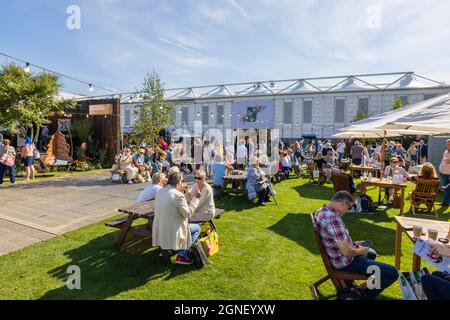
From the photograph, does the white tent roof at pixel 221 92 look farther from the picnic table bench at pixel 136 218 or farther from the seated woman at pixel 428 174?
the picnic table bench at pixel 136 218

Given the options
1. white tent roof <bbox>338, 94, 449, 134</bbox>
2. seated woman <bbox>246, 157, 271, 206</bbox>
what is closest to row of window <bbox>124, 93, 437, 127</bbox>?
white tent roof <bbox>338, 94, 449, 134</bbox>

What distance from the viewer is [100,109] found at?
15.6 metres

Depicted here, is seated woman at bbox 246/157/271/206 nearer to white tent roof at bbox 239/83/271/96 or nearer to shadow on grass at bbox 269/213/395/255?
shadow on grass at bbox 269/213/395/255

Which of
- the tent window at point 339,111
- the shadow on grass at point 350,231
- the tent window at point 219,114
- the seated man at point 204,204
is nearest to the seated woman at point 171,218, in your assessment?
the seated man at point 204,204

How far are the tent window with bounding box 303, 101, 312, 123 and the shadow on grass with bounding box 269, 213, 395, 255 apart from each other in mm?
28616

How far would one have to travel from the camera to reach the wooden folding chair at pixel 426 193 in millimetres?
6594

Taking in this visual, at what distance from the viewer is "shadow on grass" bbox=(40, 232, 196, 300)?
3.23 meters

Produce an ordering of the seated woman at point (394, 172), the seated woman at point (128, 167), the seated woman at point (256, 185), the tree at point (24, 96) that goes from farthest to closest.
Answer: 1. the tree at point (24, 96)
2. the seated woman at point (128, 167)
3. the seated woman at point (256, 185)
4. the seated woman at point (394, 172)

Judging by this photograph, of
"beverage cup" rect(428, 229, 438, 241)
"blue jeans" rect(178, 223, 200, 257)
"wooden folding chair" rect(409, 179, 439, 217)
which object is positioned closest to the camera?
"beverage cup" rect(428, 229, 438, 241)

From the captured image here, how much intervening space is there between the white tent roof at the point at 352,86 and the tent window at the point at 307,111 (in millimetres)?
2965

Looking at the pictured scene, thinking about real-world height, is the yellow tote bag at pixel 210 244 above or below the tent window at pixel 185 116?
below

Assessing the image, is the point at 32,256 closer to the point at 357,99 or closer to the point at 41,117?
the point at 41,117
